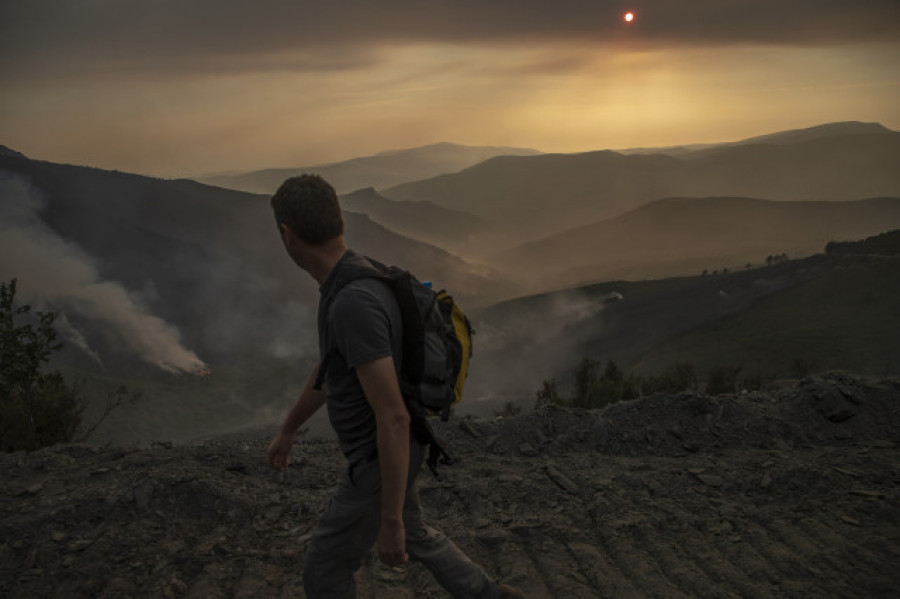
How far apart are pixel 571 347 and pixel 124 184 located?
119 feet

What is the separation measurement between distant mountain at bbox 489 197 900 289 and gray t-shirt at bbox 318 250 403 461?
82.1m

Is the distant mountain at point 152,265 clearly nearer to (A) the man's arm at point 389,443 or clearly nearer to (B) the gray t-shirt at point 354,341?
(B) the gray t-shirt at point 354,341

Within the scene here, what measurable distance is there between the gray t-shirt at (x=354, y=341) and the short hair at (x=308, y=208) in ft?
0.52

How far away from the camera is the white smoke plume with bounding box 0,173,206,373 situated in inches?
1334

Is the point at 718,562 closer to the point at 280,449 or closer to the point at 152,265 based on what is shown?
the point at 280,449

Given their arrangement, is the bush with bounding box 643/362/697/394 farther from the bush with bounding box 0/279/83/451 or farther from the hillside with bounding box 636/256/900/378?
the bush with bounding box 0/279/83/451

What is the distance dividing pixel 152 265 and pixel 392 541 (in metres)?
43.9

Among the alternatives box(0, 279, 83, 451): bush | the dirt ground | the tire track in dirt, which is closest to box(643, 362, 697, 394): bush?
the dirt ground

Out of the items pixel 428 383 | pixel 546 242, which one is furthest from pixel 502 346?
pixel 546 242

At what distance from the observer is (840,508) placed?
5074mm

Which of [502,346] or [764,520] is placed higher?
[764,520]

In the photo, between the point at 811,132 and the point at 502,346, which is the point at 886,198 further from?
the point at 502,346

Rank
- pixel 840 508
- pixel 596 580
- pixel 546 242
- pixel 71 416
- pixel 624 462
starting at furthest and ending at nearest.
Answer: pixel 546 242 → pixel 71 416 → pixel 624 462 → pixel 840 508 → pixel 596 580

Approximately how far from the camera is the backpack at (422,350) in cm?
275
